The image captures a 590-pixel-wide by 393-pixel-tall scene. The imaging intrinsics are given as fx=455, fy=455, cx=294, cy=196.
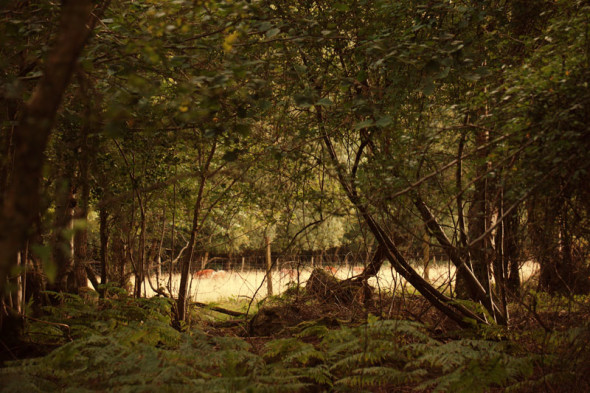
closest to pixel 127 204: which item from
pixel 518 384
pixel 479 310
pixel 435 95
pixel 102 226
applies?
pixel 102 226

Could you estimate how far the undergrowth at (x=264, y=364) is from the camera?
342cm

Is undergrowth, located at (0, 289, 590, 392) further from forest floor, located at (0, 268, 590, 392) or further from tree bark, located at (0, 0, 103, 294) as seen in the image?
tree bark, located at (0, 0, 103, 294)

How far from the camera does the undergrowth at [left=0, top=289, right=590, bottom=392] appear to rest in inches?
135

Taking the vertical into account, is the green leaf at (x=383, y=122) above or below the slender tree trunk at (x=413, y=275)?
above

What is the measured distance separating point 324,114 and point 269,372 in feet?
9.99

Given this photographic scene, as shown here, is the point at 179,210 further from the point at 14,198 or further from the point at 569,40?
the point at 14,198

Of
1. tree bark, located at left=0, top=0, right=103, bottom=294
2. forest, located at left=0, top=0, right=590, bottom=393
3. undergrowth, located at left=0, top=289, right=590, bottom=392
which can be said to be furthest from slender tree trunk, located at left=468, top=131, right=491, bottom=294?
tree bark, located at left=0, top=0, right=103, bottom=294

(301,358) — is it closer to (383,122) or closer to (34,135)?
(383,122)

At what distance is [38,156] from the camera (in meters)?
1.38

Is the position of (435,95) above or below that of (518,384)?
above

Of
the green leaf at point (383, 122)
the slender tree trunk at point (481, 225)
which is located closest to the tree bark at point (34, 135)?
the green leaf at point (383, 122)

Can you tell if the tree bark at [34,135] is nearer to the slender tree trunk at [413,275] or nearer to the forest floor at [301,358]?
the forest floor at [301,358]

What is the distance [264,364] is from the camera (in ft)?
14.0

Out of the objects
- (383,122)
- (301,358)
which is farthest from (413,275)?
(383,122)
